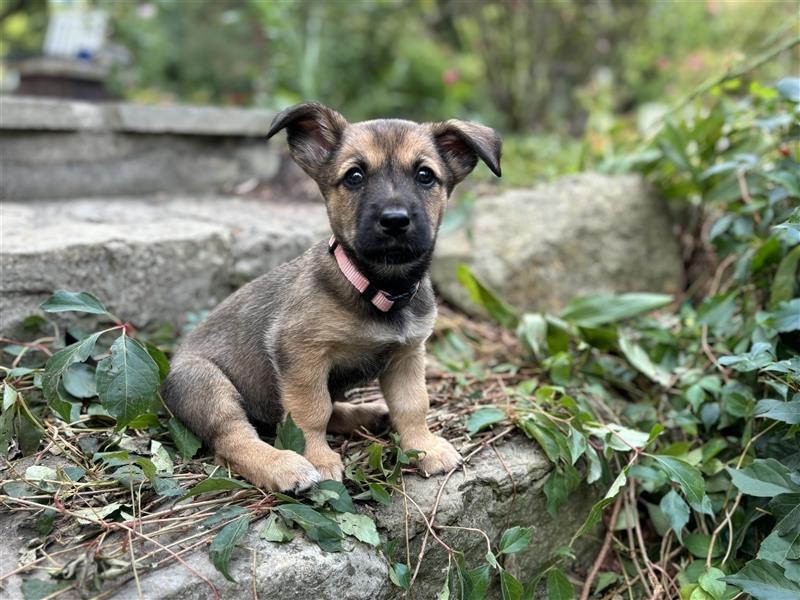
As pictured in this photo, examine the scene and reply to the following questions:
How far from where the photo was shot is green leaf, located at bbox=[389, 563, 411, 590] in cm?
303

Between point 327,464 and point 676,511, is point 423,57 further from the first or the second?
point 327,464

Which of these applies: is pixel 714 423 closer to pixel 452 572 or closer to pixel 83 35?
pixel 452 572

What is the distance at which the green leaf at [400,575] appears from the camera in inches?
119

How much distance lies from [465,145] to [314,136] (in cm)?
77

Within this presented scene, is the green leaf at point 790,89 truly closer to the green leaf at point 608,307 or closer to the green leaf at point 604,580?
the green leaf at point 608,307

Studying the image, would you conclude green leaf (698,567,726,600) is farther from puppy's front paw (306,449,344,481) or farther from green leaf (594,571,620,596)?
puppy's front paw (306,449,344,481)

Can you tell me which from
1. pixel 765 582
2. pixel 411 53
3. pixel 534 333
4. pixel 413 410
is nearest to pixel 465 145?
pixel 413 410

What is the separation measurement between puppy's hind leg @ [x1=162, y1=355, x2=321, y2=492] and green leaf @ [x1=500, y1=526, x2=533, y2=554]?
86 cm

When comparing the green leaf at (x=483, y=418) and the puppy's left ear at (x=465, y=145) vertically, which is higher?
the puppy's left ear at (x=465, y=145)

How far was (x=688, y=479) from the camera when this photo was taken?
11.5 feet

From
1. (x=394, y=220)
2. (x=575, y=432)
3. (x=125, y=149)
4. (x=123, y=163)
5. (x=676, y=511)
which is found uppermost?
Result: (x=394, y=220)

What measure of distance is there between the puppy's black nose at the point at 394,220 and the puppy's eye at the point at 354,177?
0.35 meters

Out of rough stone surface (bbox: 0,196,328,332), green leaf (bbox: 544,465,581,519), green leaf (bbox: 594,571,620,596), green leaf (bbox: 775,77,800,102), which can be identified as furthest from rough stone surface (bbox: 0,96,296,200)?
green leaf (bbox: 594,571,620,596)

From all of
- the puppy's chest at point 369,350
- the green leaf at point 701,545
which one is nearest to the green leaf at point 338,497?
the puppy's chest at point 369,350
